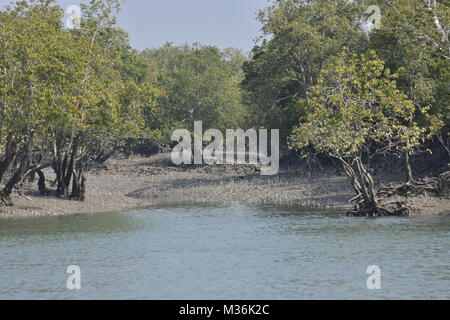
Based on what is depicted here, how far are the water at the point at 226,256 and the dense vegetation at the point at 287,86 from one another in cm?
576

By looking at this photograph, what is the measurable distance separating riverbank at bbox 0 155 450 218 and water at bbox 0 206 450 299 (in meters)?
4.14

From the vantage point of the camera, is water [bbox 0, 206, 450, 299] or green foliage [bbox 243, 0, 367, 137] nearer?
water [bbox 0, 206, 450, 299]

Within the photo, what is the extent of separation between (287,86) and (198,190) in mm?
14957

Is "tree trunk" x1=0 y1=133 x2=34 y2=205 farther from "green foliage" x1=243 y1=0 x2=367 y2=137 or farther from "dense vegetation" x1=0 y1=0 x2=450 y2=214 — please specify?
"green foliage" x1=243 y1=0 x2=367 y2=137

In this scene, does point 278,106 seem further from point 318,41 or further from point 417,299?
point 417,299

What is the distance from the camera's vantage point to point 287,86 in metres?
78.4

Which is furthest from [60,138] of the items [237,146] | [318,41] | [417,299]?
[237,146]

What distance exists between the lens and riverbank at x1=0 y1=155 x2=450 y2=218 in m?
56.2

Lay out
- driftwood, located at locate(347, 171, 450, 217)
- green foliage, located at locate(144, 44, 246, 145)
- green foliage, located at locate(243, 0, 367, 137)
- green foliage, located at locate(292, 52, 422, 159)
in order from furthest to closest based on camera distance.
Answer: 1. green foliage, located at locate(144, 44, 246, 145)
2. green foliage, located at locate(243, 0, 367, 137)
3. driftwood, located at locate(347, 171, 450, 217)
4. green foliage, located at locate(292, 52, 422, 159)

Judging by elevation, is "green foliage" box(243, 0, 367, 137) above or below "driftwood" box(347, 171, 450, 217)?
above

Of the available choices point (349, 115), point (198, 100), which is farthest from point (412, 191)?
point (198, 100)

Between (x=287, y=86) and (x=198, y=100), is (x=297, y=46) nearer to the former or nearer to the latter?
(x=287, y=86)

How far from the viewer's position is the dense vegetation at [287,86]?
158 ft

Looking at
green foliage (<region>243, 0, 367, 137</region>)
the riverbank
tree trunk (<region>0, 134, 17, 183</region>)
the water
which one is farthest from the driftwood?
tree trunk (<region>0, 134, 17, 183</region>)
